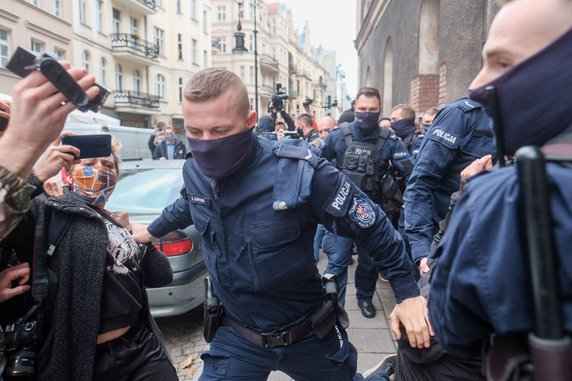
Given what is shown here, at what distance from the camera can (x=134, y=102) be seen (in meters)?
30.4

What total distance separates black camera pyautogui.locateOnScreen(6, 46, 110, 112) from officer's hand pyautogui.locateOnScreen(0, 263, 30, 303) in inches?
31.1

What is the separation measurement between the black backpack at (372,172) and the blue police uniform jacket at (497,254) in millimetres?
3519

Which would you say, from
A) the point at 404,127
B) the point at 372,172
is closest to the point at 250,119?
the point at 372,172

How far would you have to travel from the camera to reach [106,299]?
1907mm

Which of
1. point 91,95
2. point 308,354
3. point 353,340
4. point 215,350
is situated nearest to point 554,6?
point 91,95

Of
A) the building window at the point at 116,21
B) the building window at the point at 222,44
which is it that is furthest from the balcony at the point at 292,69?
the building window at the point at 116,21

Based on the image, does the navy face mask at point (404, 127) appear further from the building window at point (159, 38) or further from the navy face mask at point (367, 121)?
the building window at point (159, 38)

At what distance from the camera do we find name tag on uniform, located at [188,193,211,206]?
213 centimetres

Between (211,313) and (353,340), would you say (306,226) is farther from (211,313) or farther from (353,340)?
(353,340)

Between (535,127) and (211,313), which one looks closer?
(535,127)

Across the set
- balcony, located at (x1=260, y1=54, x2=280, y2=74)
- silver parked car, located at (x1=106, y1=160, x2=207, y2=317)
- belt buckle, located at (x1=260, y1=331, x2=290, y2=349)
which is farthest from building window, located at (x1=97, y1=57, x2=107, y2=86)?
balcony, located at (x1=260, y1=54, x2=280, y2=74)

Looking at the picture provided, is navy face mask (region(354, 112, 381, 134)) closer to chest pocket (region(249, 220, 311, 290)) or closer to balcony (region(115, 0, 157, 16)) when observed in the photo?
chest pocket (region(249, 220, 311, 290))

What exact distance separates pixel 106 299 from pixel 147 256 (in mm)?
488

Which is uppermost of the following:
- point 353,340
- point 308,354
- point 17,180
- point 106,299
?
point 17,180
